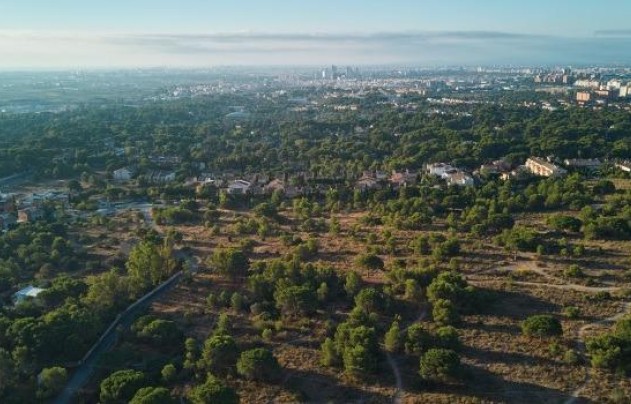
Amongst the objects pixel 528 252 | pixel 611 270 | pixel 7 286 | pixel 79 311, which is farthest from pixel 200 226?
pixel 611 270

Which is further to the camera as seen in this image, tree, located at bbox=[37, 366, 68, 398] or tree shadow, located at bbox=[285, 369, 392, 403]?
tree, located at bbox=[37, 366, 68, 398]

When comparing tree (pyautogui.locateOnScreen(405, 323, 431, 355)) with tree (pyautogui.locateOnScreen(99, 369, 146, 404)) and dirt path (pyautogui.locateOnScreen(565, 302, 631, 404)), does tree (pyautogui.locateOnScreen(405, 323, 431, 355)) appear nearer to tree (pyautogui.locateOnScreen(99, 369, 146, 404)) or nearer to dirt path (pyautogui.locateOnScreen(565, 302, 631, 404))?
dirt path (pyautogui.locateOnScreen(565, 302, 631, 404))

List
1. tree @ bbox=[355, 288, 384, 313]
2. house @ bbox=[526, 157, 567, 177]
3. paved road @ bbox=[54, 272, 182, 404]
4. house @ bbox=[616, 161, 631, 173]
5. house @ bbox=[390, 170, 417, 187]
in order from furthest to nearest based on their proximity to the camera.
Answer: house @ bbox=[616, 161, 631, 173]
house @ bbox=[526, 157, 567, 177]
house @ bbox=[390, 170, 417, 187]
tree @ bbox=[355, 288, 384, 313]
paved road @ bbox=[54, 272, 182, 404]

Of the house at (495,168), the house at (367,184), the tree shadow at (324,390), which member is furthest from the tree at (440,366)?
the house at (495,168)

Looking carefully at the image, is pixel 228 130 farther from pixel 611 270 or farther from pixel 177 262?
pixel 611 270

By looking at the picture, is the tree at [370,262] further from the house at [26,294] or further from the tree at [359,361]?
the house at [26,294]

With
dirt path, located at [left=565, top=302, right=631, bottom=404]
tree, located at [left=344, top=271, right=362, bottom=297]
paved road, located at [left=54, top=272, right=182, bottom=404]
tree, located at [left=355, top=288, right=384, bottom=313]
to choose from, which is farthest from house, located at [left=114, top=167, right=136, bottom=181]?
dirt path, located at [left=565, top=302, right=631, bottom=404]

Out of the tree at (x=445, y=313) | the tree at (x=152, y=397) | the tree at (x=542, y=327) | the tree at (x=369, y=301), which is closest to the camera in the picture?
the tree at (x=152, y=397)
